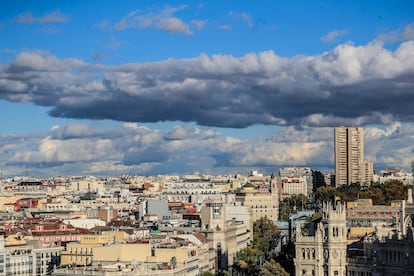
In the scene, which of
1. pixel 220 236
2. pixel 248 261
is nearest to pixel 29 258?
pixel 248 261

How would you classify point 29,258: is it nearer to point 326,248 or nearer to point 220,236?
point 220,236

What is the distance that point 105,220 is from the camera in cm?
17588

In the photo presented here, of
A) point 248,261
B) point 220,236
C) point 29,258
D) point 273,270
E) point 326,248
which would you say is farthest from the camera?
point 220,236

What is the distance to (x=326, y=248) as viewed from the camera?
344 ft

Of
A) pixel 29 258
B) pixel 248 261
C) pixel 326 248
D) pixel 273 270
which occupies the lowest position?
pixel 248 261

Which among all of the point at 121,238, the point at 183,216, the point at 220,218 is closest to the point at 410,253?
the point at 121,238

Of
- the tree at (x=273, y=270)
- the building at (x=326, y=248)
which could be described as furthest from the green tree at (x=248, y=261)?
the building at (x=326, y=248)

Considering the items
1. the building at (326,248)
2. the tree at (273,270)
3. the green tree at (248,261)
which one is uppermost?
the building at (326,248)

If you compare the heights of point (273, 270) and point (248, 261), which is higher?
point (273, 270)

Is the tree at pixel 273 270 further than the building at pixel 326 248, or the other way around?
the tree at pixel 273 270

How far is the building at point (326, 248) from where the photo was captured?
104312 mm

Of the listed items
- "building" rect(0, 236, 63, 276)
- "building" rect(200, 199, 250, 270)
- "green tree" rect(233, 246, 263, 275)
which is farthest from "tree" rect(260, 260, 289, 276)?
"building" rect(0, 236, 63, 276)

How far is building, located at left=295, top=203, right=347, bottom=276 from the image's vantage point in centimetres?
10431

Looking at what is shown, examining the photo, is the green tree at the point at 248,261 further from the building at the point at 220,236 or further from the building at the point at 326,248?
the building at the point at 326,248
